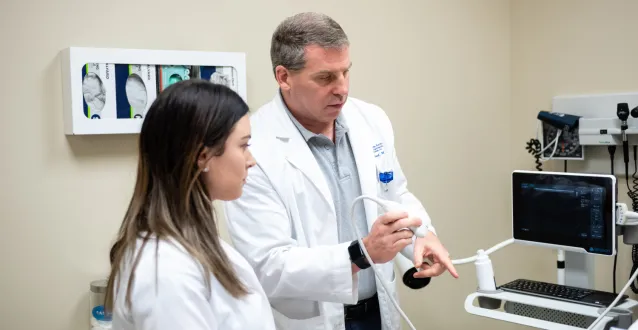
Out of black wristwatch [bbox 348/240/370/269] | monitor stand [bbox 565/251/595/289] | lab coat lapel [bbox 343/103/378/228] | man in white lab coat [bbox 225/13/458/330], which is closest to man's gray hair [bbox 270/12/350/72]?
man in white lab coat [bbox 225/13/458/330]

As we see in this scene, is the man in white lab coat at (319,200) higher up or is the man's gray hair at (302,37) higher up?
the man's gray hair at (302,37)

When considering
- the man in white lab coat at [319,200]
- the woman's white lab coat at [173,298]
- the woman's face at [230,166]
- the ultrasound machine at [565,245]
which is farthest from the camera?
the ultrasound machine at [565,245]

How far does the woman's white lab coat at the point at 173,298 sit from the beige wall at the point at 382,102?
2.85ft

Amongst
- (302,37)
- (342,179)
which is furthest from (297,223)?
(302,37)

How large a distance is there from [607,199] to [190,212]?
1.36 m

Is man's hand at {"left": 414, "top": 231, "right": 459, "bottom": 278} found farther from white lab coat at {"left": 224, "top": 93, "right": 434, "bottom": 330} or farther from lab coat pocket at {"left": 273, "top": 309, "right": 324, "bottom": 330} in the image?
lab coat pocket at {"left": 273, "top": 309, "right": 324, "bottom": 330}

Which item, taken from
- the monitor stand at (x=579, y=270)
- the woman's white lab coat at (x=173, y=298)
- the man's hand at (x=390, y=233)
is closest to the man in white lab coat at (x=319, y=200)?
the man's hand at (x=390, y=233)

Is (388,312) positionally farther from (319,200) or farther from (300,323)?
(319,200)

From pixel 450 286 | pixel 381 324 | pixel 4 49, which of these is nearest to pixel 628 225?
pixel 381 324

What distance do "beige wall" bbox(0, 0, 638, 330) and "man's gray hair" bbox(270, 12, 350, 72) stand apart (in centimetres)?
48

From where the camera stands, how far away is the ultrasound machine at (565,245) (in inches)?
76.0

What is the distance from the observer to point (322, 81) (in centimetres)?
164

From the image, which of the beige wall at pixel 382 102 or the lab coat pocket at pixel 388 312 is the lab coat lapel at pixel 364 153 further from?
the beige wall at pixel 382 102

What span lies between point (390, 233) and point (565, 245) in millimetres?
919
